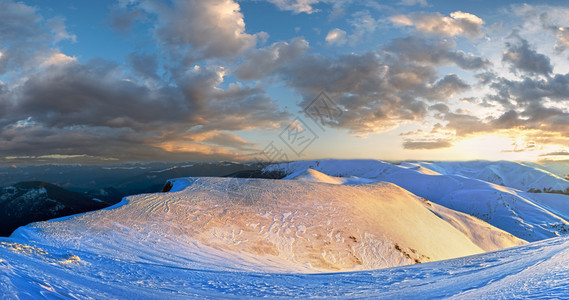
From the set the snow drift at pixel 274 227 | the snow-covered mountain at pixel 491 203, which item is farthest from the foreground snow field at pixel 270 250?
the snow-covered mountain at pixel 491 203

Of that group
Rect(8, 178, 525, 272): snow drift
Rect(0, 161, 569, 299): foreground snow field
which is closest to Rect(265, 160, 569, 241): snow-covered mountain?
Rect(8, 178, 525, 272): snow drift

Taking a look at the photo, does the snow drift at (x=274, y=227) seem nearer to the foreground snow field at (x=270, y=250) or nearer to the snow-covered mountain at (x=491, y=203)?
the foreground snow field at (x=270, y=250)


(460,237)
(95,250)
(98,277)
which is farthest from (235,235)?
(460,237)

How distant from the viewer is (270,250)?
18.6m

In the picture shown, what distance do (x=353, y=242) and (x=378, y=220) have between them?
604 centimetres

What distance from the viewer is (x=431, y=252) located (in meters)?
25.0

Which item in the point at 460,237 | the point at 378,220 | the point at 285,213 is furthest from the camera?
the point at 460,237

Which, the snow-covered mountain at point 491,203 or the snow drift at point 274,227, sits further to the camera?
the snow-covered mountain at point 491,203

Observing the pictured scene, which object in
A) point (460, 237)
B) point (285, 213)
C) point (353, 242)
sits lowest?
point (460, 237)

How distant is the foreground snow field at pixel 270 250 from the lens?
7.18 metres

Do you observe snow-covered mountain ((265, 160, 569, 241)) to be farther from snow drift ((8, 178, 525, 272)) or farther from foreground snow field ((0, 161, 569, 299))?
foreground snow field ((0, 161, 569, 299))

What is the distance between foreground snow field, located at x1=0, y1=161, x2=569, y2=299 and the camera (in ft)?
23.6

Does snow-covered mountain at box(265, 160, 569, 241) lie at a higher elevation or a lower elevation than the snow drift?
lower

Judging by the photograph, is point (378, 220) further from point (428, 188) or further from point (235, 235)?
point (428, 188)
